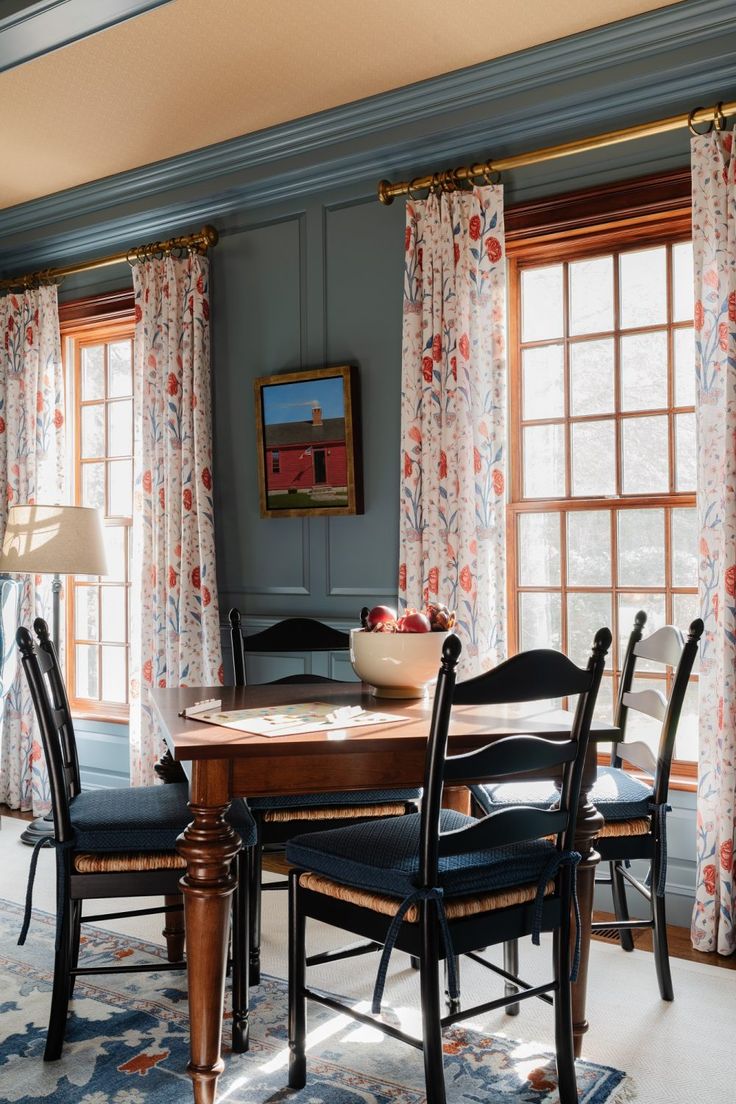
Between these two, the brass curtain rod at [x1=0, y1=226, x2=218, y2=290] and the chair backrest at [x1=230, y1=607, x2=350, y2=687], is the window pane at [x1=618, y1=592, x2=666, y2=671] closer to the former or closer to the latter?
the chair backrest at [x1=230, y1=607, x2=350, y2=687]

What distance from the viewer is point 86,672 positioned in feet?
17.5

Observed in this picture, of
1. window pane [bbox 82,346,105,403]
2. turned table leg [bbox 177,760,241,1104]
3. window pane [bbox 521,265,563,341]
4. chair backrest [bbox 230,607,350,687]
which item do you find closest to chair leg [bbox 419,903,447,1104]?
turned table leg [bbox 177,760,241,1104]

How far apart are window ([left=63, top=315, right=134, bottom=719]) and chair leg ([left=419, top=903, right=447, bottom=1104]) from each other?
3406 mm

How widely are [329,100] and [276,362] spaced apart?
3.65 ft

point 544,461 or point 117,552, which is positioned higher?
point 544,461

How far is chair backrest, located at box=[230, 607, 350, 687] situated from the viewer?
10.9ft

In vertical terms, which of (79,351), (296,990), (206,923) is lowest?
(296,990)

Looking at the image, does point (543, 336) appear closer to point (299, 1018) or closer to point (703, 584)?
point (703, 584)

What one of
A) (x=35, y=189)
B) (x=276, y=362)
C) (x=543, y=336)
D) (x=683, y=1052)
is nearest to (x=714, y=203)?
(x=543, y=336)

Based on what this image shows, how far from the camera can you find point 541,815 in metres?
2.08

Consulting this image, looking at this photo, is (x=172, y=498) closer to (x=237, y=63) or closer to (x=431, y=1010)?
(x=237, y=63)

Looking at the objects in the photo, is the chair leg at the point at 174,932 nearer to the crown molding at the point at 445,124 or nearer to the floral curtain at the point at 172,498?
the floral curtain at the point at 172,498

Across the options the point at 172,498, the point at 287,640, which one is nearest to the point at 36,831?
the point at 172,498

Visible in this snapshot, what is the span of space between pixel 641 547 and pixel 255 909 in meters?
1.87
